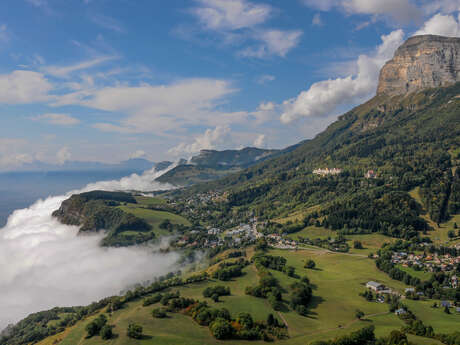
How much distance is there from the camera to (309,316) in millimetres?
80438

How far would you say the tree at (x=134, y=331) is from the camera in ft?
221

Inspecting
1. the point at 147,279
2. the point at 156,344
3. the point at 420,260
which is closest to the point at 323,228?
the point at 420,260

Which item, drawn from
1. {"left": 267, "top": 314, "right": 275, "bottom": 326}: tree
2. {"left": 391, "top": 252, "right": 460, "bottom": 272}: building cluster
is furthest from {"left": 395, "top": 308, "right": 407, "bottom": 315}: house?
{"left": 391, "top": 252, "right": 460, "bottom": 272}: building cluster

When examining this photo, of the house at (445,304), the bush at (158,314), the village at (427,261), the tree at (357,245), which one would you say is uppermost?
the tree at (357,245)

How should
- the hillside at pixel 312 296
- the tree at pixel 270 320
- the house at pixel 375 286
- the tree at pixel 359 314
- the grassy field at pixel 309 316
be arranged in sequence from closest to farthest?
the grassy field at pixel 309 316
the hillside at pixel 312 296
the tree at pixel 270 320
the tree at pixel 359 314
the house at pixel 375 286

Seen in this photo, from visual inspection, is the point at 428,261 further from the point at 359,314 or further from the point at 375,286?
the point at 359,314

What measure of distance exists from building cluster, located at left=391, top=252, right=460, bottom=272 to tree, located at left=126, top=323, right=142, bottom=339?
101818 mm

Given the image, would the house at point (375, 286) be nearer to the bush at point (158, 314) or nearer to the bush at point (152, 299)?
the bush at point (158, 314)

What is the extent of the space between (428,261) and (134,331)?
11368 cm

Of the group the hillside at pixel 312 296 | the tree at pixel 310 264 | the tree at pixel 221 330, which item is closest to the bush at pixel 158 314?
the hillside at pixel 312 296

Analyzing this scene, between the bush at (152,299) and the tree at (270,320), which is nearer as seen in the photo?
the tree at (270,320)

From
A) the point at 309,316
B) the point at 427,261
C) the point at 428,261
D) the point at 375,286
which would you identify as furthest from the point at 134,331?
the point at 428,261

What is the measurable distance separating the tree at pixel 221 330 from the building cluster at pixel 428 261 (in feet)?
275

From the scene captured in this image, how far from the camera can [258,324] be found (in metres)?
72.8
